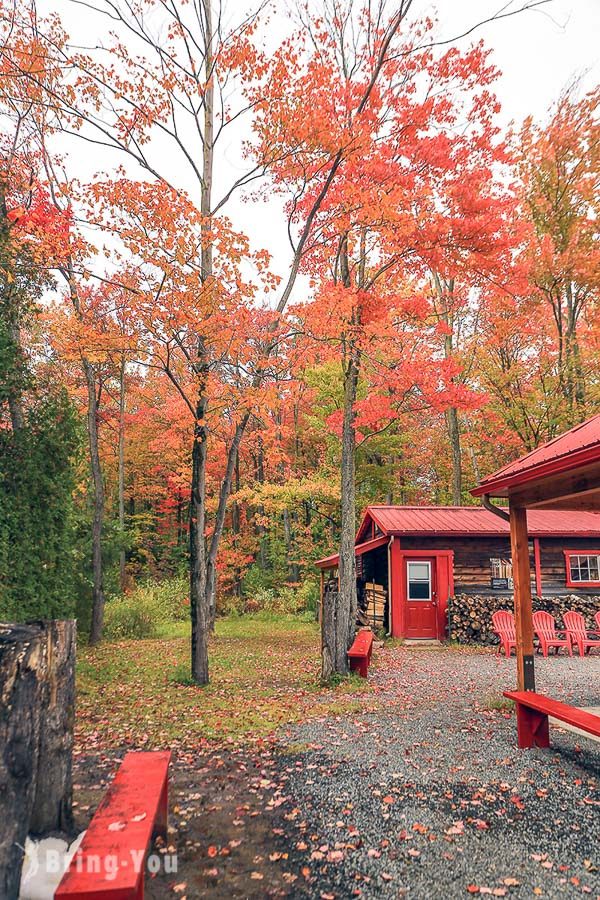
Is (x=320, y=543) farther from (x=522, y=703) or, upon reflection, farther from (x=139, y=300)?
(x=522, y=703)

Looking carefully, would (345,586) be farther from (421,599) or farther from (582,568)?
(582,568)

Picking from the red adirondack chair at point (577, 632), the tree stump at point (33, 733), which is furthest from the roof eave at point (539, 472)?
the red adirondack chair at point (577, 632)

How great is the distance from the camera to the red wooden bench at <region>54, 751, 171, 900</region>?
2283 millimetres

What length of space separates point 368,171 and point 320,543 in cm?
1495

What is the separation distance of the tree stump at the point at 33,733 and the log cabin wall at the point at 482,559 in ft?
42.2

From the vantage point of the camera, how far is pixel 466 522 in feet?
52.7

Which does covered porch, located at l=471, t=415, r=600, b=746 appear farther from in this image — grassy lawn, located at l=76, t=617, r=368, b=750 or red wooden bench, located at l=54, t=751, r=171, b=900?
red wooden bench, located at l=54, t=751, r=171, b=900

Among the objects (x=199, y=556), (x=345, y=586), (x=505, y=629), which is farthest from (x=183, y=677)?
(x=505, y=629)

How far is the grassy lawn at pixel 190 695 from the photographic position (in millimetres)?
6625

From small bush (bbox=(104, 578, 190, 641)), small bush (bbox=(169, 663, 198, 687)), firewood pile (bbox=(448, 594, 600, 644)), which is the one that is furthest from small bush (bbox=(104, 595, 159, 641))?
firewood pile (bbox=(448, 594, 600, 644))

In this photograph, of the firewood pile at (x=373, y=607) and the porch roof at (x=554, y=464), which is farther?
the firewood pile at (x=373, y=607)

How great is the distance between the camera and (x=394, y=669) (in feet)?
35.7

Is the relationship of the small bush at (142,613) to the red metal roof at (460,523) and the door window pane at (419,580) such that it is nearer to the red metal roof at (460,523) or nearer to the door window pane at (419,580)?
the red metal roof at (460,523)

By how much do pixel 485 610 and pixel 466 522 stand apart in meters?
2.53
